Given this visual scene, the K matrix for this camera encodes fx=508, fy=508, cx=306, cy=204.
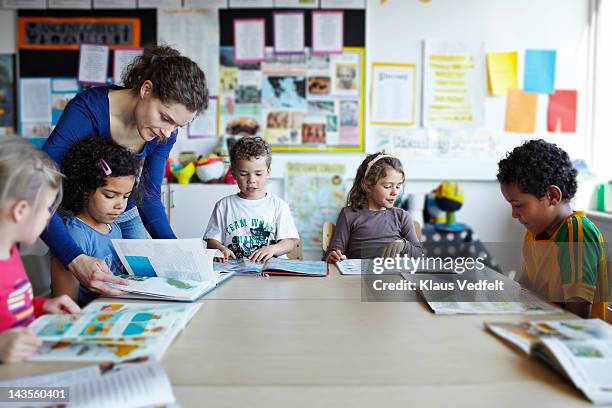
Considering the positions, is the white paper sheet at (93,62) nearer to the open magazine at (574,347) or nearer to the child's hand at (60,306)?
the child's hand at (60,306)

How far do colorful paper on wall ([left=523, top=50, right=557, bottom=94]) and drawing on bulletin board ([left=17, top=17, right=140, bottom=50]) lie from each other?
8.10ft

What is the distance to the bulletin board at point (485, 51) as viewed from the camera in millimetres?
3184

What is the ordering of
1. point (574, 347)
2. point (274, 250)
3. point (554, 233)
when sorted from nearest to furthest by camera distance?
point (574, 347) → point (554, 233) → point (274, 250)

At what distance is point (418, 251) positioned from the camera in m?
2.10

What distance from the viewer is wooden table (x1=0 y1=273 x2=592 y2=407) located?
0.73 metres

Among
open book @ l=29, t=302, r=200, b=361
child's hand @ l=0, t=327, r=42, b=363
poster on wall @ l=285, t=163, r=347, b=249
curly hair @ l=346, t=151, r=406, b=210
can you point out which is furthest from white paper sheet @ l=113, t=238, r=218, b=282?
poster on wall @ l=285, t=163, r=347, b=249

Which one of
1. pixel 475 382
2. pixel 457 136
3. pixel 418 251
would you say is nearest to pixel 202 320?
pixel 475 382

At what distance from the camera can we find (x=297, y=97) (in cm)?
323

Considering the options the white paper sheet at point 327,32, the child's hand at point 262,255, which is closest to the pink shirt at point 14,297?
the child's hand at point 262,255

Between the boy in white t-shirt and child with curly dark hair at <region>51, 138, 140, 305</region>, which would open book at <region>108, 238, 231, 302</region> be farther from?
the boy in white t-shirt

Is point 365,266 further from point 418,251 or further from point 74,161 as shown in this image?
point 74,161

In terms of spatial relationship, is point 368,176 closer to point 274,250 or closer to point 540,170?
point 274,250

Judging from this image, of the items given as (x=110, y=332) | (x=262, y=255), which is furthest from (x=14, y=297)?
(x=262, y=255)

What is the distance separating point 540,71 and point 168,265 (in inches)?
110
